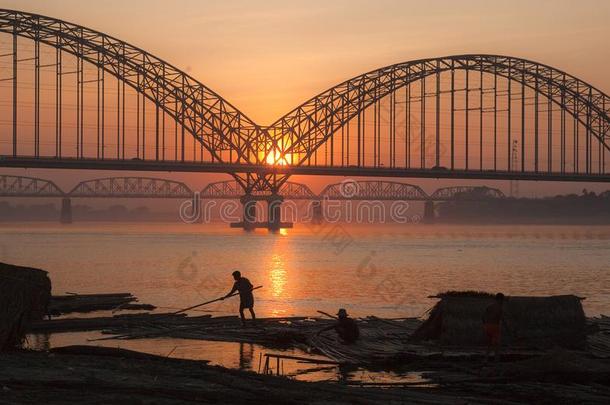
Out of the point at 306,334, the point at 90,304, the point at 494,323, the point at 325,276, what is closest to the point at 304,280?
the point at 325,276

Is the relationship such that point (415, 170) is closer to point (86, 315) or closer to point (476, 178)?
point (476, 178)

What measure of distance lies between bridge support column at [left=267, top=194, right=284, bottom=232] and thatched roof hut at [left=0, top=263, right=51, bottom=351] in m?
107

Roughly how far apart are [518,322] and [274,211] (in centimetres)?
11914

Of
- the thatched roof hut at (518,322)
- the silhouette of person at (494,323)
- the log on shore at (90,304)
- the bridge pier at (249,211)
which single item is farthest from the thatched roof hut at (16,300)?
the bridge pier at (249,211)

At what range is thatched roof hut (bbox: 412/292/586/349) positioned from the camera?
68.3 feet

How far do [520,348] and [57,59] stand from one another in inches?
3554

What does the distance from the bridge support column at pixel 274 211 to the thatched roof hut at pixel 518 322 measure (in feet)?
358

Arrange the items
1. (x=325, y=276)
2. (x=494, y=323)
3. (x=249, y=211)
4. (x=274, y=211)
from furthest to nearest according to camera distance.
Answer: (x=249, y=211), (x=274, y=211), (x=325, y=276), (x=494, y=323)

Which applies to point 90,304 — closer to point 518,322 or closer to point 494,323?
point 518,322

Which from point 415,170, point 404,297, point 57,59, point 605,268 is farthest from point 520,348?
point 415,170

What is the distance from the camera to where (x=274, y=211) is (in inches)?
5507

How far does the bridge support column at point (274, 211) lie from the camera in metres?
131

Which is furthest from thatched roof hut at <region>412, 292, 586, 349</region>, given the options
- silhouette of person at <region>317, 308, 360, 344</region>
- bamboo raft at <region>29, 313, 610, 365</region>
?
silhouette of person at <region>317, 308, 360, 344</region>

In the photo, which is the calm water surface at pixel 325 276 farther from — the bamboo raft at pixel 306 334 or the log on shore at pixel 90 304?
the bamboo raft at pixel 306 334
